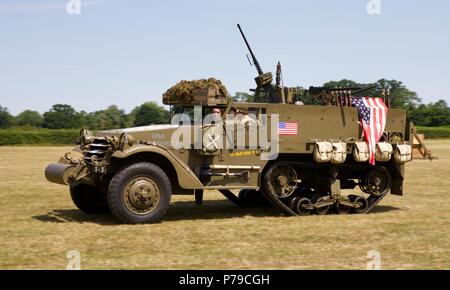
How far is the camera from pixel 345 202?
39.7ft

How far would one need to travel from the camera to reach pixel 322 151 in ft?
37.8

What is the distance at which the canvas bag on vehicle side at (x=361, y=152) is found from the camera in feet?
38.9

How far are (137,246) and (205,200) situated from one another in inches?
238

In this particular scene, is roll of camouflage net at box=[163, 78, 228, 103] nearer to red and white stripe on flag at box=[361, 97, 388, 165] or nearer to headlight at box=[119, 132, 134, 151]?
headlight at box=[119, 132, 134, 151]

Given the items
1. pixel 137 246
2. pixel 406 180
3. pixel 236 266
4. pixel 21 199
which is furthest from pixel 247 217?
pixel 406 180

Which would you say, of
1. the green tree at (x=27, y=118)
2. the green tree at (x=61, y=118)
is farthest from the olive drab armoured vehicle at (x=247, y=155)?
the green tree at (x=27, y=118)

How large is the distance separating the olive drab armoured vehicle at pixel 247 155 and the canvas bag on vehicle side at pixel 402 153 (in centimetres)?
2

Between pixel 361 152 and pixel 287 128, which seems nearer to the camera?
pixel 287 128

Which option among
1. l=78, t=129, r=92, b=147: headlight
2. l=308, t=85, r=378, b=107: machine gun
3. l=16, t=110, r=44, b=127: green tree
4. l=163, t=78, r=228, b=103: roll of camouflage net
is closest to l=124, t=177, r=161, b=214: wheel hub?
l=78, t=129, r=92, b=147: headlight

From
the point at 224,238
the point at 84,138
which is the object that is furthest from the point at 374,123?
the point at 84,138

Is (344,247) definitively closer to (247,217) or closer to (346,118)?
(247,217)

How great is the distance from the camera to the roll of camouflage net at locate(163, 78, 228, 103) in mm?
11016

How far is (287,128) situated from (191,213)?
2372 millimetres

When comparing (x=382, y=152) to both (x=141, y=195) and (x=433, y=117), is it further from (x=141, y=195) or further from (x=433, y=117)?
(x=433, y=117)
